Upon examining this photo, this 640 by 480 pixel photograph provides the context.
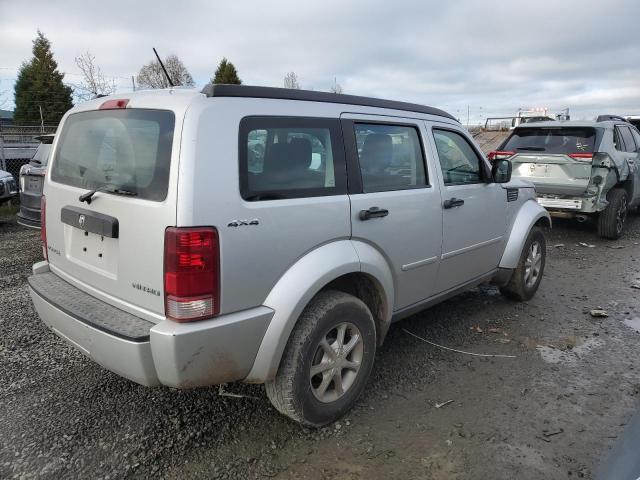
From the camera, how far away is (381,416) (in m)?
2.96

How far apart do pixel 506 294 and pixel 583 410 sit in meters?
1.95

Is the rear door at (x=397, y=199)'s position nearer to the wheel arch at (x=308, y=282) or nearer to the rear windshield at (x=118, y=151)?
the wheel arch at (x=308, y=282)

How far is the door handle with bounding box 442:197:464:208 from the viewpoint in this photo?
139 inches

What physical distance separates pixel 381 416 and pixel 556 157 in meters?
5.94

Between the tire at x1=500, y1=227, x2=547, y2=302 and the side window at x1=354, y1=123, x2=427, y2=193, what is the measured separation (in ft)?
5.92

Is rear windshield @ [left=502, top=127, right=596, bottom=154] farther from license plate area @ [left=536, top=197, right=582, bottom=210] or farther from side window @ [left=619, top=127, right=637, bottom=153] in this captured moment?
side window @ [left=619, top=127, right=637, bottom=153]

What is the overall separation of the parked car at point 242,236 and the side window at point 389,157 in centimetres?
1

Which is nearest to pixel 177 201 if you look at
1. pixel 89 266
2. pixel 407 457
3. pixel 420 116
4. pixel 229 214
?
pixel 229 214

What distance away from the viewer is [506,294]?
16.2 ft

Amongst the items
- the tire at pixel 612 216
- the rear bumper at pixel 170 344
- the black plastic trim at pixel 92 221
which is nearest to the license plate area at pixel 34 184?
the black plastic trim at pixel 92 221

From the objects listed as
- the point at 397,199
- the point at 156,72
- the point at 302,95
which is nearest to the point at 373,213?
the point at 397,199

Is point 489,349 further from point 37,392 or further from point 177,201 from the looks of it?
point 37,392

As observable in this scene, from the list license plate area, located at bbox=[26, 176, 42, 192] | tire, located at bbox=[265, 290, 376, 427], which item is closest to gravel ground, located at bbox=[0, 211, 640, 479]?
tire, located at bbox=[265, 290, 376, 427]

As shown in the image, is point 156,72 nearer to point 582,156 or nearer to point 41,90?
point 41,90
